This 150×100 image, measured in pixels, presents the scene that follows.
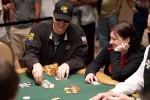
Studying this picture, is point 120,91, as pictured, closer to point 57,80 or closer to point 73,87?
point 73,87

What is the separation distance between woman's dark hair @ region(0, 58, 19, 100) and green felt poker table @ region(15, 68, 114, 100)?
122cm

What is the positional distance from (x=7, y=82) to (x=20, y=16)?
3.31 meters

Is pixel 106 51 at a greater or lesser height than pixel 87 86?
greater

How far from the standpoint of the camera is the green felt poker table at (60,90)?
2387mm

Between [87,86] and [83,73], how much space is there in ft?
1.08

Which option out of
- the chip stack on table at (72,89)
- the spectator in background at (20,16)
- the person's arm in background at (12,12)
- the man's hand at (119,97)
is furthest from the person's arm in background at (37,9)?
the man's hand at (119,97)

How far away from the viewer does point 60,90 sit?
98.6 inches

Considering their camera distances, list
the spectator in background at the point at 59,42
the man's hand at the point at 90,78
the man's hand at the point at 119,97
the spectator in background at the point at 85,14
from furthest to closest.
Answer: the spectator in background at the point at 85,14 → the spectator in background at the point at 59,42 → the man's hand at the point at 90,78 → the man's hand at the point at 119,97

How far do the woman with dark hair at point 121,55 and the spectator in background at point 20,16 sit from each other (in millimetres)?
1621

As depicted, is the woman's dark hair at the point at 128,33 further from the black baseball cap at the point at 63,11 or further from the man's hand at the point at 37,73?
the man's hand at the point at 37,73

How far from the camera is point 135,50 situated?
290 centimetres

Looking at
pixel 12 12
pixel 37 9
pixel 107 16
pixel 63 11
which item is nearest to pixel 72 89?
pixel 63 11

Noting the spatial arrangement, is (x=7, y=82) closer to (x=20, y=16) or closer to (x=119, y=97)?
(x=119, y=97)

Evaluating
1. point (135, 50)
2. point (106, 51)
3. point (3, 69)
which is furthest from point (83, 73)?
point (3, 69)
